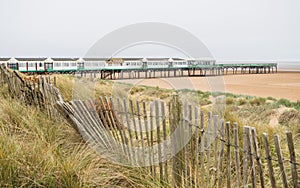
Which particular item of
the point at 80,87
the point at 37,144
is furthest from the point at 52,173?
the point at 80,87

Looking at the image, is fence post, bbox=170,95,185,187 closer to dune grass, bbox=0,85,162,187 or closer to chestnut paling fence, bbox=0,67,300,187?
chestnut paling fence, bbox=0,67,300,187

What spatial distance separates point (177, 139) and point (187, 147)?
189 mm

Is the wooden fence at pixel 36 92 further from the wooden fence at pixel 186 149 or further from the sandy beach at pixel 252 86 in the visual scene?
the sandy beach at pixel 252 86

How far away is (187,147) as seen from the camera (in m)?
3.23

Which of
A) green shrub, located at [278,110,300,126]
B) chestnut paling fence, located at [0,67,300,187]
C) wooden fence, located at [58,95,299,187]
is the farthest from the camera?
green shrub, located at [278,110,300,126]

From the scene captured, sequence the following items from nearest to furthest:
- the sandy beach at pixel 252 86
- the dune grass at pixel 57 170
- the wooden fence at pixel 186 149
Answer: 1. the wooden fence at pixel 186 149
2. the dune grass at pixel 57 170
3. the sandy beach at pixel 252 86

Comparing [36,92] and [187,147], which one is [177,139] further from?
[36,92]

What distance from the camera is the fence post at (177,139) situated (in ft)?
10.8

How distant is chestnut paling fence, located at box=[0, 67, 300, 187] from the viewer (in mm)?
2492

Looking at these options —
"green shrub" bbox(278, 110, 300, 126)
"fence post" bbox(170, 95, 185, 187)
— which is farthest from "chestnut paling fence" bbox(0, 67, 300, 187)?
"green shrub" bbox(278, 110, 300, 126)

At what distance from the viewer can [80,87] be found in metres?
10.6

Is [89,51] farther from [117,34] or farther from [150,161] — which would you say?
[150,161]

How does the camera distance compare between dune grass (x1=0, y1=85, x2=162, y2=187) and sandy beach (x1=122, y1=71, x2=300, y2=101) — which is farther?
sandy beach (x1=122, y1=71, x2=300, y2=101)

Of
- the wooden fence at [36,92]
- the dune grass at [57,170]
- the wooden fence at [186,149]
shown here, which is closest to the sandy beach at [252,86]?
the wooden fence at [36,92]
